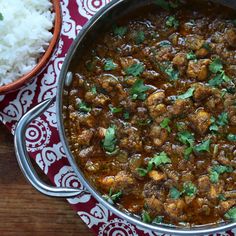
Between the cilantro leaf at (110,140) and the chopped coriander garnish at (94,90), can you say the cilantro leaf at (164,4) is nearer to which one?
the chopped coriander garnish at (94,90)

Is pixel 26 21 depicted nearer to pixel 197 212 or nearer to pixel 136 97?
pixel 136 97

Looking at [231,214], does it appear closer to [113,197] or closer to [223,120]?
[223,120]

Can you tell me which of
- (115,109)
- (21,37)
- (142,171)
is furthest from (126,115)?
(21,37)

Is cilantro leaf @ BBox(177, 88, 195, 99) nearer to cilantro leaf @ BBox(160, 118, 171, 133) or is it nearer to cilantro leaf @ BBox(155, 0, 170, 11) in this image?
cilantro leaf @ BBox(160, 118, 171, 133)

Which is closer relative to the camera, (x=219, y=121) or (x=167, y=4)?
(x=219, y=121)


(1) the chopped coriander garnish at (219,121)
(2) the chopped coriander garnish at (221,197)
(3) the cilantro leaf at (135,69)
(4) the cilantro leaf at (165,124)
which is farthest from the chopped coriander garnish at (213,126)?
(3) the cilantro leaf at (135,69)

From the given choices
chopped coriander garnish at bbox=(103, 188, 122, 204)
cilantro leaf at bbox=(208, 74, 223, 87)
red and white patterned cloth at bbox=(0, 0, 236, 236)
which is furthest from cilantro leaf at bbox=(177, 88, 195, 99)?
red and white patterned cloth at bbox=(0, 0, 236, 236)

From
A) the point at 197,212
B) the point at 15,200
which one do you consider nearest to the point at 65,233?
the point at 15,200
